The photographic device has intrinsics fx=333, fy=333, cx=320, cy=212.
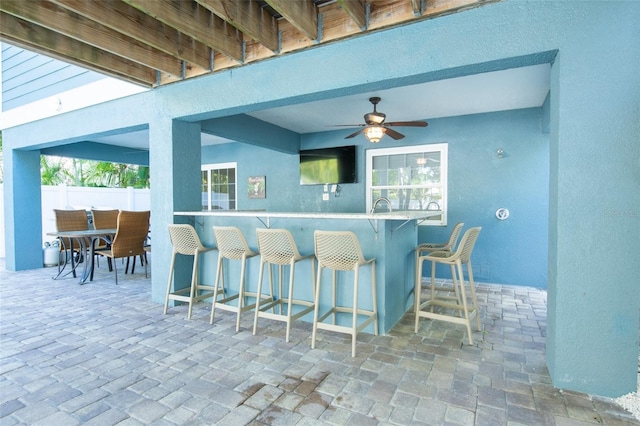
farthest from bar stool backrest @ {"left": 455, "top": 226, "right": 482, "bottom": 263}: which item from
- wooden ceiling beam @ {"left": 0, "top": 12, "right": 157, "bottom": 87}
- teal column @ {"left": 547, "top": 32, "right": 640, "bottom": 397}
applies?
wooden ceiling beam @ {"left": 0, "top": 12, "right": 157, "bottom": 87}

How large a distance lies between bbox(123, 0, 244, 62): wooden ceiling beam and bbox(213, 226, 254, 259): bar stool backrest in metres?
1.64

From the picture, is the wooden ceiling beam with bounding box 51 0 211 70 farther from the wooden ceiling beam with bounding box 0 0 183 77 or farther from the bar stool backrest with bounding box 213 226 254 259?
the bar stool backrest with bounding box 213 226 254 259

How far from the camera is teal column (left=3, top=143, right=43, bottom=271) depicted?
5816 mm

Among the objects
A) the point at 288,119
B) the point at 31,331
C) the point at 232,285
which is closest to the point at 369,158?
the point at 288,119

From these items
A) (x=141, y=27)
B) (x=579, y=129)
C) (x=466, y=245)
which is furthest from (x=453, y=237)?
(x=141, y=27)

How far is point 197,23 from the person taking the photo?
266 cm

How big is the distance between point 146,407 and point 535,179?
17.0ft

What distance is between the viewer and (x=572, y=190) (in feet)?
6.77

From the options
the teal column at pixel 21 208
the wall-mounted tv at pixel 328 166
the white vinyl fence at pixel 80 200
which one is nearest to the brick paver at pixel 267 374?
the teal column at pixel 21 208

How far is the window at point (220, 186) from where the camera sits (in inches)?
294

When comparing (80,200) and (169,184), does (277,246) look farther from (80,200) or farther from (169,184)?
(80,200)

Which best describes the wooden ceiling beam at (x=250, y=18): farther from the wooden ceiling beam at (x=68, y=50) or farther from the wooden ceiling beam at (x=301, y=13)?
the wooden ceiling beam at (x=68, y=50)

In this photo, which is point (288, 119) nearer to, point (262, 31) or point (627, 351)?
point (262, 31)

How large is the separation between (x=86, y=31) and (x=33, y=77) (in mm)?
4123
